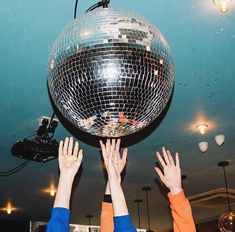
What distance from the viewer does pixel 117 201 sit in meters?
1.56

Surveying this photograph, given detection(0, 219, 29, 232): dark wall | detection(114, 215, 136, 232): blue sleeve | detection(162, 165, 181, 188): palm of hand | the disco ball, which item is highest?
detection(0, 219, 29, 232): dark wall

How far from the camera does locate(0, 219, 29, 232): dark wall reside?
8233mm

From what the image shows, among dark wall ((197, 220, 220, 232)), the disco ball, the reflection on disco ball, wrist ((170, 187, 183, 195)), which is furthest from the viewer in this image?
dark wall ((197, 220, 220, 232))

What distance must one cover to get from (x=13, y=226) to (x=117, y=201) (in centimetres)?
736

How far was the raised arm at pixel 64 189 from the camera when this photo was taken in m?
1.51

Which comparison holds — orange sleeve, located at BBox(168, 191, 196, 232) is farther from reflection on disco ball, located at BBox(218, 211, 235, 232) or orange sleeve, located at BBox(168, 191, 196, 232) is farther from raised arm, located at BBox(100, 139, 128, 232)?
reflection on disco ball, located at BBox(218, 211, 235, 232)

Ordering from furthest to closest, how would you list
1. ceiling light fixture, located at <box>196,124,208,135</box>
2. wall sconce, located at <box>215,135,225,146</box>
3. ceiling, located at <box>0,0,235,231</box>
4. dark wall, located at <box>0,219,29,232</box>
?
dark wall, located at <box>0,219,29,232</box> → wall sconce, located at <box>215,135,225,146</box> → ceiling light fixture, located at <box>196,124,208,135</box> → ceiling, located at <box>0,0,235,231</box>

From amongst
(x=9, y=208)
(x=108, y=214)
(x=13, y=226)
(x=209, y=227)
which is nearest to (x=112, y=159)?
(x=108, y=214)

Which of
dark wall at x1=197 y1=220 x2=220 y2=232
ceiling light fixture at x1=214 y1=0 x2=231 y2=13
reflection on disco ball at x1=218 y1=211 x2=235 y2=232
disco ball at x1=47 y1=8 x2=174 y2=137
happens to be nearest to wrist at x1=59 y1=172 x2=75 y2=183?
disco ball at x1=47 y1=8 x2=174 y2=137

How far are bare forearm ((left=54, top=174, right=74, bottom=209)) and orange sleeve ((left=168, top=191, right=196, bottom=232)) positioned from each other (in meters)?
0.48

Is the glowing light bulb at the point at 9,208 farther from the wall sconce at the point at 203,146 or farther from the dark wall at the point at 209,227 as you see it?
the dark wall at the point at 209,227

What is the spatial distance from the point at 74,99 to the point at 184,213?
79 centimetres

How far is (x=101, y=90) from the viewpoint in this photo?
4.12 ft

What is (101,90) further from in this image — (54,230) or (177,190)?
(177,190)
